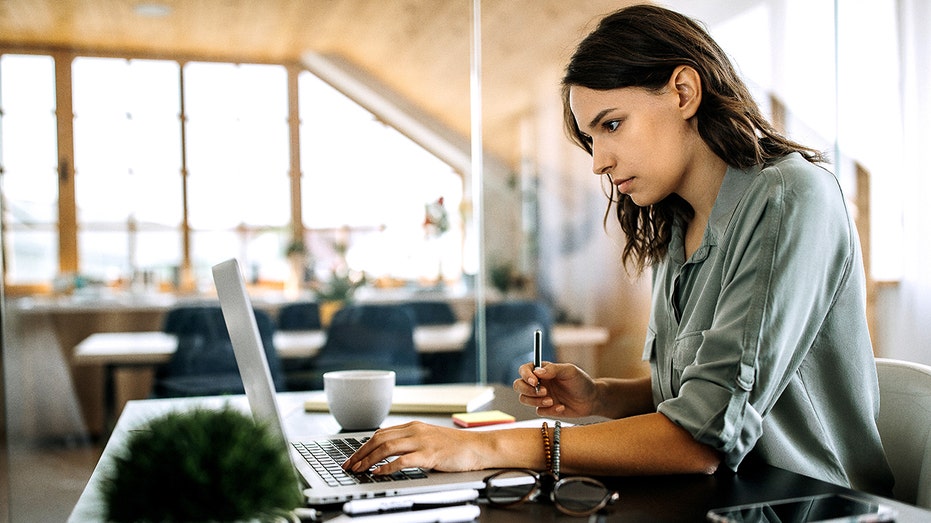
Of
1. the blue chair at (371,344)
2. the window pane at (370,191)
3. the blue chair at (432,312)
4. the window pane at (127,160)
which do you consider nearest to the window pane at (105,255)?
the window pane at (127,160)

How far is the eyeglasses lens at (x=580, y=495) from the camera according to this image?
910 millimetres

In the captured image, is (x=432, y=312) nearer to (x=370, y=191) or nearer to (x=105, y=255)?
(x=370, y=191)

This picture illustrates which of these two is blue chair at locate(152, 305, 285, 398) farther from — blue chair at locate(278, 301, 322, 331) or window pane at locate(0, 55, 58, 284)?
window pane at locate(0, 55, 58, 284)

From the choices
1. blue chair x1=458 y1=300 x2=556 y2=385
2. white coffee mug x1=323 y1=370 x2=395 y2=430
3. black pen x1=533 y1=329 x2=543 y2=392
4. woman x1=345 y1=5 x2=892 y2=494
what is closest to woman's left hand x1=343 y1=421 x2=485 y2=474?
woman x1=345 y1=5 x2=892 y2=494

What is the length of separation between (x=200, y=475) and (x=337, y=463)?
50 centimetres

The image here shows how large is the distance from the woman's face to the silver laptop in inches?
21.5

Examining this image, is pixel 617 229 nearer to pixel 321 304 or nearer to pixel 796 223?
pixel 321 304

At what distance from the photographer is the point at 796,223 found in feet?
3.66

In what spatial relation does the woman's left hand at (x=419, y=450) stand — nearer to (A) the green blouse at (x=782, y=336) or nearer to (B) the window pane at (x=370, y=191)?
(A) the green blouse at (x=782, y=336)

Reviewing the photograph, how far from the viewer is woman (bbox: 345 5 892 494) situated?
42.7 inches

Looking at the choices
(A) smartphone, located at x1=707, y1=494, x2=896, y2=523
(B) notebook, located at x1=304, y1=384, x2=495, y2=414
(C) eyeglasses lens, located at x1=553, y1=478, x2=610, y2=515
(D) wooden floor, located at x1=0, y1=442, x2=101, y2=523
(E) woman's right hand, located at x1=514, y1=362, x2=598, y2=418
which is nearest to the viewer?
(A) smartphone, located at x1=707, y1=494, x2=896, y2=523

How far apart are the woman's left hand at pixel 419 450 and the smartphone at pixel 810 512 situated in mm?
342

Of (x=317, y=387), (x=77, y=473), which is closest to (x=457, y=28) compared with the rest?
(x=317, y=387)

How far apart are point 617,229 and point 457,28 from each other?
1.14m
